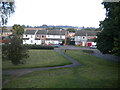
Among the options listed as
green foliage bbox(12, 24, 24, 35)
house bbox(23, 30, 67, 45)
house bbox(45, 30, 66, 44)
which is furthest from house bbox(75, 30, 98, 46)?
green foliage bbox(12, 24, 24, 35)

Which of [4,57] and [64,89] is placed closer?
[64,89]

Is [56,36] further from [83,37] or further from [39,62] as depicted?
[39,62]

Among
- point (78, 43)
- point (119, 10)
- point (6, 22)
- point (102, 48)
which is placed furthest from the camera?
point (78, 43)

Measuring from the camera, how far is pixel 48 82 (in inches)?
480

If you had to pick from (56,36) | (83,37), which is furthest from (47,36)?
(83,37)

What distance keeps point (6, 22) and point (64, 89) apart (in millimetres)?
9873

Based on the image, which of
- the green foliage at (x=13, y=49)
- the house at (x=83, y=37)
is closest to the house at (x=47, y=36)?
the house at (x=83, y=37)

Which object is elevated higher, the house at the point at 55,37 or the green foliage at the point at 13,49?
the house at the point at 55,37

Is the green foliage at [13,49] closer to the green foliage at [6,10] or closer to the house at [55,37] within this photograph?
the green foliage at [6,10]

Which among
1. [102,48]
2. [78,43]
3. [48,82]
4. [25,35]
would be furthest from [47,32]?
[48,82]

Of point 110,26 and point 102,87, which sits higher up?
point 110,26

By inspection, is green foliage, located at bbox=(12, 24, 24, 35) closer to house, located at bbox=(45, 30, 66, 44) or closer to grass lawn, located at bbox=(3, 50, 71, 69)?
house, located at bbox=(45, 30, 66, 44)

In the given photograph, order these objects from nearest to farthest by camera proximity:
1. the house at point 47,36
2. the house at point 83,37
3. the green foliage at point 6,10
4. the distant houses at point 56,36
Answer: the green foliage at point 6,10 < the house at point 83,37 < the distant houses at point 56,36 < the house at point 47,36

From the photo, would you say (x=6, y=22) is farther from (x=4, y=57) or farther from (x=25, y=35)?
(x=25, y=35)
